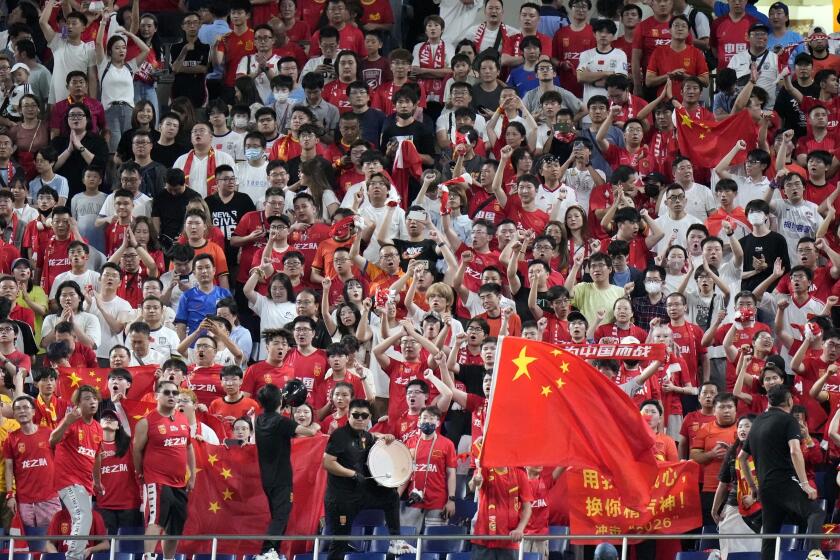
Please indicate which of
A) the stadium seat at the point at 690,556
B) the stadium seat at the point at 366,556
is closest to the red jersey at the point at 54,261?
the stadium seat at the point at 366,556

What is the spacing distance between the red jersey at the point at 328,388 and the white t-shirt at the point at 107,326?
202 cm

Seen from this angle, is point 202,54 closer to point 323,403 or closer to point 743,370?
point 323,403

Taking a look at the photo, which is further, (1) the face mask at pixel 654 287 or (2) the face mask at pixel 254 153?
(2) the face mask at pixel 254 153

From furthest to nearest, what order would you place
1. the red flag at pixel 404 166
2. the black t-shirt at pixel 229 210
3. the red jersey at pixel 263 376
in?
the red flag at pixel 404 166
the black t-shirt at pixel 229 210
the red jersey at pixel 263 376

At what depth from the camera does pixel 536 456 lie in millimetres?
13406

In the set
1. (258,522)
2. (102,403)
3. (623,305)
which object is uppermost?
(623,305)

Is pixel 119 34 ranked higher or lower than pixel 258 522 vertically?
higher

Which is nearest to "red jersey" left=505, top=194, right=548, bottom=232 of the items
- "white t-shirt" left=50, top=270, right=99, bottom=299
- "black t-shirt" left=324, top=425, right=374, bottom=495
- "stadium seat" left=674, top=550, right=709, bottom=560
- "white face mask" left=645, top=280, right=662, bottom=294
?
"white face mask" left=645, top=280, right=662, bottom=294

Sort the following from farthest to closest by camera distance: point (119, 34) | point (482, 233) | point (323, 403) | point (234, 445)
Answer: point (119, 34) < point (482, 233) < point (323, 403) < point (234, 445)

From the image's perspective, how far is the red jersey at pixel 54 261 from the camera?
1834 cm

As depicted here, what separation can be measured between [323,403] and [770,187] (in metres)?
5.62

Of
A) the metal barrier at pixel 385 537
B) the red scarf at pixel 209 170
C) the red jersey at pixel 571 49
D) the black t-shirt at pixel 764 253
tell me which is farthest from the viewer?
the red jersey at pixel 571 49

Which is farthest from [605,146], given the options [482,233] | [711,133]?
[482,233]

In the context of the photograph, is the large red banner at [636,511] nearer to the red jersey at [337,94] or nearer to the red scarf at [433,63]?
the red jersey at [337,94]
